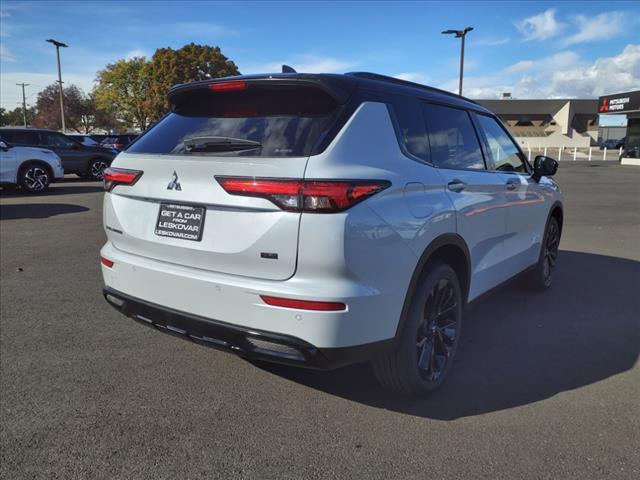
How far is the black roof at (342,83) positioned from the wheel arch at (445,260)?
0.93m

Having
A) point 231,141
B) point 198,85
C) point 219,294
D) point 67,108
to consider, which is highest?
point 67,108

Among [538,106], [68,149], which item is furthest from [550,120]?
[68,149]

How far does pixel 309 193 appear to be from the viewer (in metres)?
2.37

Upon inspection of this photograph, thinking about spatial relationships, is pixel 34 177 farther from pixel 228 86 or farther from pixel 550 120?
pixel 550 120

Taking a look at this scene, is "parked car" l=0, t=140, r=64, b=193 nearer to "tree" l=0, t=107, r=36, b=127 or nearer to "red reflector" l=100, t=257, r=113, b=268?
"red reflector" l=100, t=257, r=113, b=268

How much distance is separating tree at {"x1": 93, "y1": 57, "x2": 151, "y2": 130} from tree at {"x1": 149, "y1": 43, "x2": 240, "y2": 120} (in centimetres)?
823

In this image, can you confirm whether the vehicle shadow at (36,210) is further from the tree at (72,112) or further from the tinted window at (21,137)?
the tree at (72,112)

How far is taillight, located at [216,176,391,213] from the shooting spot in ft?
7.77

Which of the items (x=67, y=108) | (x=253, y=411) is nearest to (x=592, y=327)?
(x=253, y=411)

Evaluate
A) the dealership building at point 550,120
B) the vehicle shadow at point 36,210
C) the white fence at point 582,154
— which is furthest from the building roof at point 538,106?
the vehicle shadow at point 36,210

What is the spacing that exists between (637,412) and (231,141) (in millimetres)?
2820

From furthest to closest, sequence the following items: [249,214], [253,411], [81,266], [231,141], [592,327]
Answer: [81,266] → [592,327] → [253,411] → [231,141] → [249,214]

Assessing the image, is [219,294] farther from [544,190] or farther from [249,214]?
[544,190]

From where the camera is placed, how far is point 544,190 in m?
5.01
